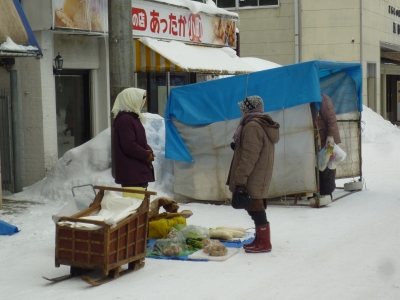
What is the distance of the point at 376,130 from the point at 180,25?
10665mm

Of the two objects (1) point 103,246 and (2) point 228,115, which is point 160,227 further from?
(2) point 228,115

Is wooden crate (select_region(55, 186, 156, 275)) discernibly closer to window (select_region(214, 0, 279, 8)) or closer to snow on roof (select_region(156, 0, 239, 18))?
snow on roof (select_region(156, 0, 239, 18))

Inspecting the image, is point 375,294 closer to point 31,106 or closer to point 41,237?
point 41,237

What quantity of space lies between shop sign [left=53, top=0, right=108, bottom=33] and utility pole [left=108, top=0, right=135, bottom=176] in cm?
136

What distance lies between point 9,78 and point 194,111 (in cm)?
367

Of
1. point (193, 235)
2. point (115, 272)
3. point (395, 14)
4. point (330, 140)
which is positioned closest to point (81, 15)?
point (330, 140)

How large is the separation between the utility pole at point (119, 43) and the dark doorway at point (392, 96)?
28495 millimetres

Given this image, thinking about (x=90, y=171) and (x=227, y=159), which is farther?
(x=90, y=171)

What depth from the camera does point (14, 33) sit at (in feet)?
34.8

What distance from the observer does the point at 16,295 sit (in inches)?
256

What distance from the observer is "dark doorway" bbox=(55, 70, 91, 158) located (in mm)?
14016

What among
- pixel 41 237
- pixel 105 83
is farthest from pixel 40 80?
pixel 41 237

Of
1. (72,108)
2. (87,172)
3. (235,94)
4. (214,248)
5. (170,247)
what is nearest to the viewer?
(214,248)

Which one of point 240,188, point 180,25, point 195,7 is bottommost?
point 240,188
